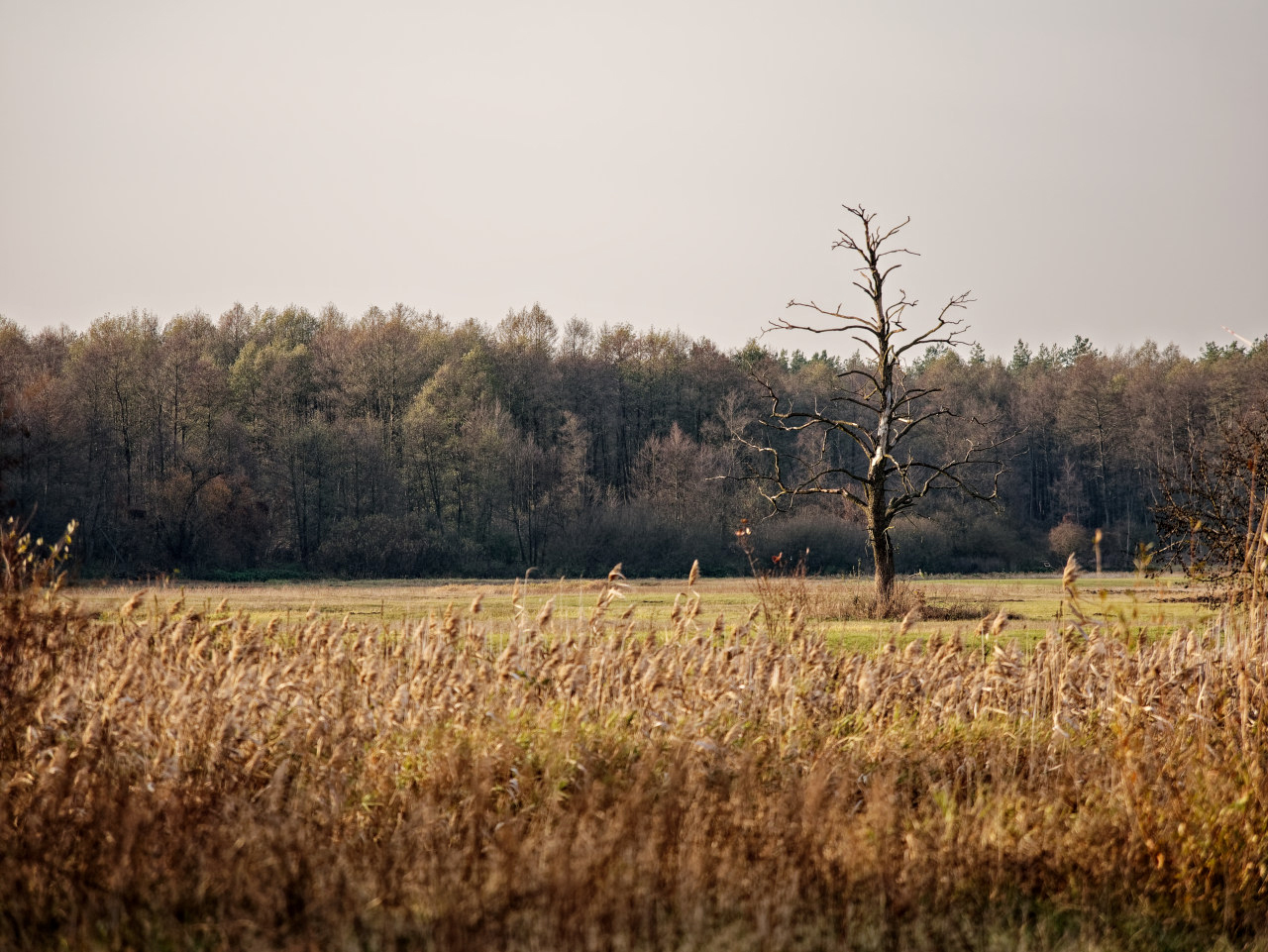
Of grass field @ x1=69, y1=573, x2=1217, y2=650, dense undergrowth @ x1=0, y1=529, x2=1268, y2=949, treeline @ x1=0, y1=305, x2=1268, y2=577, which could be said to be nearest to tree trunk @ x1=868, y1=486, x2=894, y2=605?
grass field @ x1=69, y1=573, x2=1217, y2=650

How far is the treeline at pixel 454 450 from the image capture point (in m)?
47.4

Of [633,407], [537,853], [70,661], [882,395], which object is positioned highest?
[633,407]

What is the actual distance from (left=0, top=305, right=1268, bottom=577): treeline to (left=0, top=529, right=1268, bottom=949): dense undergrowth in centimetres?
Result: 3605

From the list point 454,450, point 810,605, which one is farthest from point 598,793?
point 454,450

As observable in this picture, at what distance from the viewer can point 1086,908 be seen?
5316 millimetres

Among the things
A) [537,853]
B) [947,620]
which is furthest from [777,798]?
[947,620]

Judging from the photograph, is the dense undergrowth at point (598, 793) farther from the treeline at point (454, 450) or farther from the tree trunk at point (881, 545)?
the treeline at point (454, 450)

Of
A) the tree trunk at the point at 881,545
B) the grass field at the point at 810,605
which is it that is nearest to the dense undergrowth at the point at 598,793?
the grass field at the point at 810,605

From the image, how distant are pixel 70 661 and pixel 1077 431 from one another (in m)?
72.4

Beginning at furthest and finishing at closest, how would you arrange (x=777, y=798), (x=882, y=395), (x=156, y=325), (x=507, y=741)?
(x=156, y=325) → (x=882, y=395) → (x=507, y=741) → (x=777, y=798)

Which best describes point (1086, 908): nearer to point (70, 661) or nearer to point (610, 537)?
point (70, 661)

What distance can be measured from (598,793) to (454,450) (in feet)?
162

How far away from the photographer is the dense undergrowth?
4.46 metres

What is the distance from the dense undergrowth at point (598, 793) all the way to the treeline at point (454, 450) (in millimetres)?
36053
